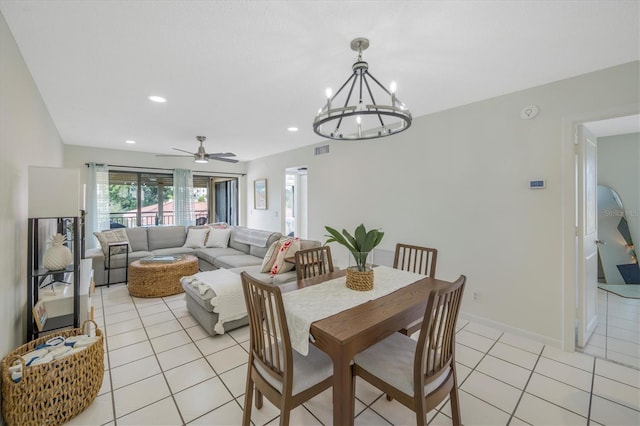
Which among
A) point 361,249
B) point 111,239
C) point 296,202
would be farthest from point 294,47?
point 296,202

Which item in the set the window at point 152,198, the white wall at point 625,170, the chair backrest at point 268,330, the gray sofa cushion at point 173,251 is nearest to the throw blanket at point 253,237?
the gray sofa cushion at point 173,251

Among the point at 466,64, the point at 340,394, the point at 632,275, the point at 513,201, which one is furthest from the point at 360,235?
the point at 632,275

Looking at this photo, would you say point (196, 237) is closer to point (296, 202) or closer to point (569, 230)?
point (296, 202)

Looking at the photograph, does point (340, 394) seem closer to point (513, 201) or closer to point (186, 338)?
point (186, 338)

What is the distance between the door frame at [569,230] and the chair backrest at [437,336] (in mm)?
1726

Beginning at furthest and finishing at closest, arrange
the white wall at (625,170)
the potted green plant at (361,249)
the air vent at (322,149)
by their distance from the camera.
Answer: the air vent at (322,149) < the white wall at (625,170) < the potted green plant at (361,249)

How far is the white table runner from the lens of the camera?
1454 mm

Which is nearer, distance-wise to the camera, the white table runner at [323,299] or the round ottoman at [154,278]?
the white table runner at [323,299]

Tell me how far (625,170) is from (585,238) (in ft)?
8.36

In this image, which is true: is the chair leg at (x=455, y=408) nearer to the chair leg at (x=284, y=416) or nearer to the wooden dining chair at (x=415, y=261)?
the wooden dining chair at (x=415, y=261)

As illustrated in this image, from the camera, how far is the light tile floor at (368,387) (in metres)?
1.68

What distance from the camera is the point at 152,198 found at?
6.20 meters

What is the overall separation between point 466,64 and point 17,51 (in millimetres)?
3336

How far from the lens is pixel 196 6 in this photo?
4.98 feet
